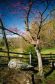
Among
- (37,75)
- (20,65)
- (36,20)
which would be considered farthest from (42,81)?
(36,20)

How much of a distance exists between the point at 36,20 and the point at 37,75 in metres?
2.18

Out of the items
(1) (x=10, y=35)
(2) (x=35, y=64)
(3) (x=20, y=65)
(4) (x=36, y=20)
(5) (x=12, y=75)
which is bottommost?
(2) (x=35, y=64)

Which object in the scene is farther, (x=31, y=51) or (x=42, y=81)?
(x=31, y=51)

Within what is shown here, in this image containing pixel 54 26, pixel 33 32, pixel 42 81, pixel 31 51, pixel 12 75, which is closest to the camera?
pixel 12 75

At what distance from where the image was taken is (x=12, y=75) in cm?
682

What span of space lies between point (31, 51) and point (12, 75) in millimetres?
3468

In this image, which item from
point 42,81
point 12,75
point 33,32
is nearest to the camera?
point 12,75

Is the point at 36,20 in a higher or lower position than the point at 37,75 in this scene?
higher

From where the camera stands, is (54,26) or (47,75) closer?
(47,75)

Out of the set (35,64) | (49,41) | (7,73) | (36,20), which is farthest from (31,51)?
(7,73)

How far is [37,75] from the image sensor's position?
27.6 ft

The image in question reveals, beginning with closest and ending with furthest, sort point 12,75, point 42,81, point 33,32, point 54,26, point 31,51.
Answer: point 12,75 → point 42,81 → point 33,32 → point 54,26 → point 31,51

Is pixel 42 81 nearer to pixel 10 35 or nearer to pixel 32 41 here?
pixel 32 41

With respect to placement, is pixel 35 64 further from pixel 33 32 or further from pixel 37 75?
pixel 33 32
